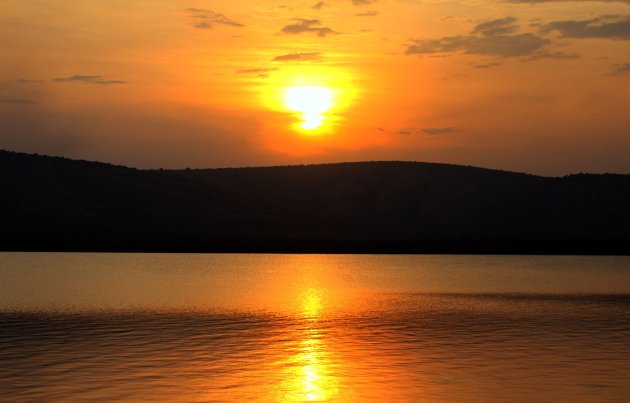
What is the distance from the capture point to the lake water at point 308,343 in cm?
2206

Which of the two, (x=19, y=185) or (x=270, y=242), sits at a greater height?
(x=19, y=185)

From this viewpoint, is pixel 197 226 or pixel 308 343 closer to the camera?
pixel 308 343

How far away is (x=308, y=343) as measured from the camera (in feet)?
101

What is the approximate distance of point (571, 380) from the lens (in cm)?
2356

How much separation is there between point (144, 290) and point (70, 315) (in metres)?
15.5

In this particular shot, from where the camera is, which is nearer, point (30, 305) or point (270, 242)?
point (30, 305)

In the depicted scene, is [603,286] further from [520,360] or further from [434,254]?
[434,254]

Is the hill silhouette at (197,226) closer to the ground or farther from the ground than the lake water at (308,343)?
farther from the ground

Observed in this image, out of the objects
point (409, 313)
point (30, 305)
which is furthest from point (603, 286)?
point (30, 305)

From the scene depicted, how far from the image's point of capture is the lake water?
2206 centimetres

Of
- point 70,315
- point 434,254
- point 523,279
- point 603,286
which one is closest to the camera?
point 70,315

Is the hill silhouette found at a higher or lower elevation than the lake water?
higher

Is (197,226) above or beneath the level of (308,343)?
above

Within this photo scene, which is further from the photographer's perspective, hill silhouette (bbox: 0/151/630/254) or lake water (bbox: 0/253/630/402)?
hill silhouette (bbox: 0/151/630/254)
